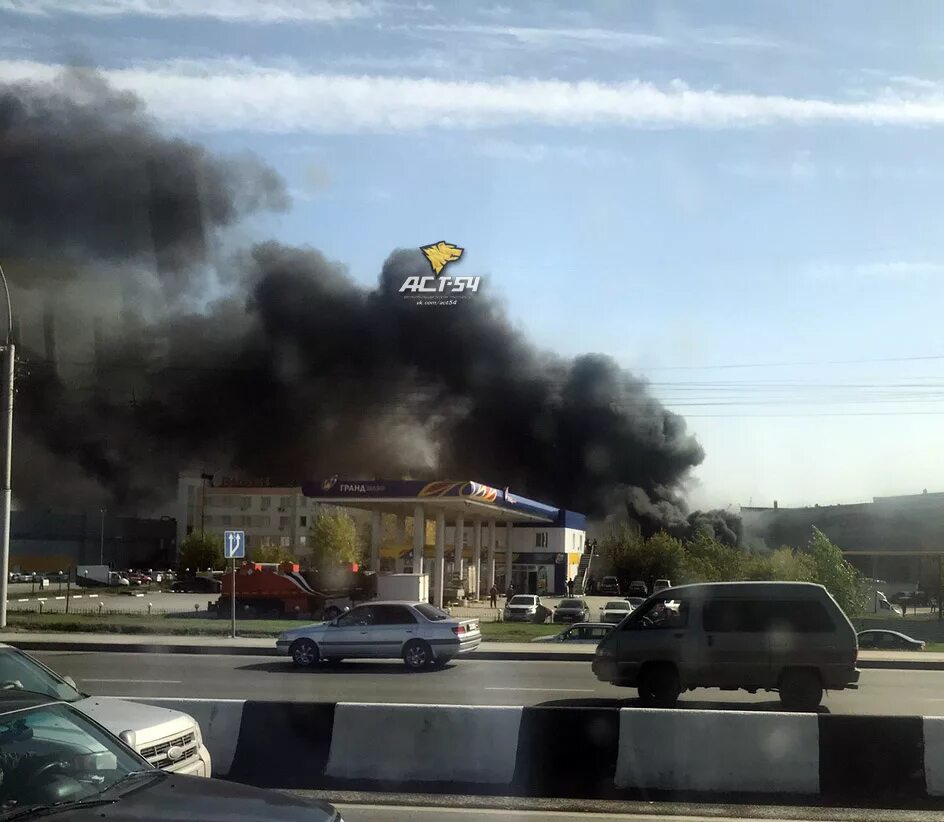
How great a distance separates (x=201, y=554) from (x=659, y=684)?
69684mm

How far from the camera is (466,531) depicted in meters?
69.4

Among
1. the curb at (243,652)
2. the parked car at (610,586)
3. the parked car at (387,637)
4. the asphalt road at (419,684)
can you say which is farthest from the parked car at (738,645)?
the parked car at (610,586)

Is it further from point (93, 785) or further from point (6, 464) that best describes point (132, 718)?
point (6, 464)

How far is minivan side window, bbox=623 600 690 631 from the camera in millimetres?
13531

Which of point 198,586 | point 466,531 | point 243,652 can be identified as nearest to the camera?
point 243,652

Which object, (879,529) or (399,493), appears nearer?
(399,493)

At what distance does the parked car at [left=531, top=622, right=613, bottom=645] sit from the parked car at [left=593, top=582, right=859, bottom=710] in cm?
1096

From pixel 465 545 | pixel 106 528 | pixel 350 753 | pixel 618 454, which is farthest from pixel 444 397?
pixel 350 753

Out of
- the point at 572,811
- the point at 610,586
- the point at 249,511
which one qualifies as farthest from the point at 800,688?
the point at 249,511

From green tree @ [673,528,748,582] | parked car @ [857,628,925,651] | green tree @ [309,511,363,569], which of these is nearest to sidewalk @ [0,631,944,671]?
parked car @ [857,628,925,651]

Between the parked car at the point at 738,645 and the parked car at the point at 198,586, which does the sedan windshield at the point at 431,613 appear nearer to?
the parked car at the point at 738,645

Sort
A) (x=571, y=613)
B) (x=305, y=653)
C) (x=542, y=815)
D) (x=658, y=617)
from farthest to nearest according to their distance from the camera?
(x=571, y=613) → (x=305, y=653) → (x=658, y=617) → (x=542, y=815)

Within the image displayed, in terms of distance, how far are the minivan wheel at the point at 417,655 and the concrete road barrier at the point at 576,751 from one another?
9.99 meters

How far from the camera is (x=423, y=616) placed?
18.9 m
